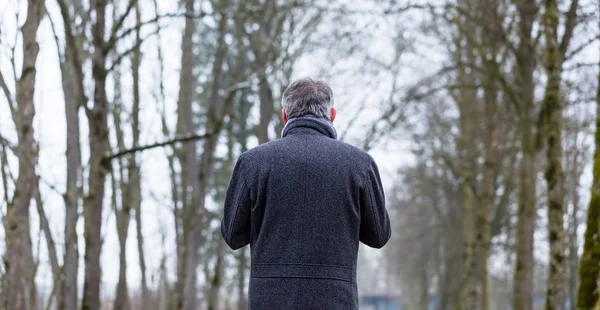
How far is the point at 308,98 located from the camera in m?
3.56

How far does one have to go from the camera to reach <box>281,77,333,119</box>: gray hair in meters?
3.57

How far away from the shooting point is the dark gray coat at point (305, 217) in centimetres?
341

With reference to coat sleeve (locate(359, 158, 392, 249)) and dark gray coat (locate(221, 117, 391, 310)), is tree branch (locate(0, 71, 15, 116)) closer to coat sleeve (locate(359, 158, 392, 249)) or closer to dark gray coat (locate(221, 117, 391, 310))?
dark gray coat (locate(221, 117, 391, 310))

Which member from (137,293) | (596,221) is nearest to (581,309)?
(596,221)

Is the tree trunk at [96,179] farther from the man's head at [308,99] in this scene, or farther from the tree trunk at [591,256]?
the man's head at [308,99]

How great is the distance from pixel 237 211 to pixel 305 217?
0.95ft

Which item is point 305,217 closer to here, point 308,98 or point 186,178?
point 308,98

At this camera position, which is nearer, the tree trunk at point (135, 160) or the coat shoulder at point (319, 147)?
the coat shoulder at point (319, 147)

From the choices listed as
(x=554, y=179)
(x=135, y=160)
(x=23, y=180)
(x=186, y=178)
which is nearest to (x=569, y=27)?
(x=554, y=179)

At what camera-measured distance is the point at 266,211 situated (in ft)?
11.3

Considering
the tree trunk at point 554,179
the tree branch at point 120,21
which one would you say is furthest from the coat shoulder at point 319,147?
the tree trunk at point 554,179

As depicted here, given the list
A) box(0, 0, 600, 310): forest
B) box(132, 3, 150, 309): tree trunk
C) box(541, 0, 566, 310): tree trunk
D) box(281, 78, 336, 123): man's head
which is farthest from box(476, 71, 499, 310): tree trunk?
box(281, 78, 336, 123): man's head

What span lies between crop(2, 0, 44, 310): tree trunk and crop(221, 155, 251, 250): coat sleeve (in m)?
3.34

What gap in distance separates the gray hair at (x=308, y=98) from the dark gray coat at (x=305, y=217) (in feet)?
0.39
